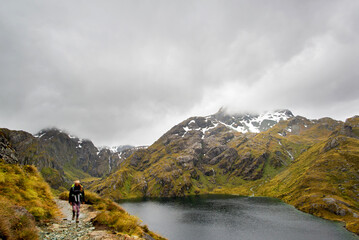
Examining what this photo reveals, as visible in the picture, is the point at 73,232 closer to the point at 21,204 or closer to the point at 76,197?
the point at 76,197

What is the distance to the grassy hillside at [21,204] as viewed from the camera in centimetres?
941

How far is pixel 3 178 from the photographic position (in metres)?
Answer: 17.2

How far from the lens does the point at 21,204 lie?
1544cm

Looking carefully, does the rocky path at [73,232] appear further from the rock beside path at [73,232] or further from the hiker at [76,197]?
the hiker at [76,197]

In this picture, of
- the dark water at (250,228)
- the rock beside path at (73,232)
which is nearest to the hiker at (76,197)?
the rock beside path at (73,232)

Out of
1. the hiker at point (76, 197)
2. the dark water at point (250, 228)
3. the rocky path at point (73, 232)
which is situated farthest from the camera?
the dark water at point (250, 228)

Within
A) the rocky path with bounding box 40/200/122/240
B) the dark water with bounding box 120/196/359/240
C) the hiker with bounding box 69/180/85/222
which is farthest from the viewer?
the dark water with bounding box 120/196/359/240

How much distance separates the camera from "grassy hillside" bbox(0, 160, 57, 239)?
9.41 meters

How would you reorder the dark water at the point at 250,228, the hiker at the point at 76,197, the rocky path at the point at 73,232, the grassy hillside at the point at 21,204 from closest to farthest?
the grassy hillside at the point at 21,204 → the rocky path at the point at 73,232 → the hiker at the point at 76,197 → the dark water at the point at 250,228

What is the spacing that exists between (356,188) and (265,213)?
98402mm

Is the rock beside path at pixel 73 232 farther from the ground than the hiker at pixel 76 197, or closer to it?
closer to it

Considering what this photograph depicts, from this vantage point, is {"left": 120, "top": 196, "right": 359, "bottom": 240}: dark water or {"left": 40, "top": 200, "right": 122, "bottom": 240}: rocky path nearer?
{"left": 40, "top": 200, "right": 122, "bottom": 240}: rocky path

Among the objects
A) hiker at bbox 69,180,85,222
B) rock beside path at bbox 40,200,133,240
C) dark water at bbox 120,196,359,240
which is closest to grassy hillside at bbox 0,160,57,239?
rock beside path at bbox 40,200,133,240

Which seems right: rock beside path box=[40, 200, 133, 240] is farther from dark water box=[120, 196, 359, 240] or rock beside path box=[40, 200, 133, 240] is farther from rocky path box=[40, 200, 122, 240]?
dark water box=[120, 196, 359, 240]
